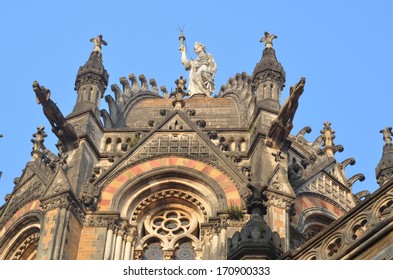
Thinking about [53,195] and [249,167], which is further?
[249,167]

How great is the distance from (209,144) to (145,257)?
3.29 m

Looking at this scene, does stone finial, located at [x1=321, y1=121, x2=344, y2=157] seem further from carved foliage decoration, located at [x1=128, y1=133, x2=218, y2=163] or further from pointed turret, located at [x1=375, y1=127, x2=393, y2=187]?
carved foliage decoration, located at [x1=128, y1=133, x2=218, y2=163]

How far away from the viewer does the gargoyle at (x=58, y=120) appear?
23.1 metres

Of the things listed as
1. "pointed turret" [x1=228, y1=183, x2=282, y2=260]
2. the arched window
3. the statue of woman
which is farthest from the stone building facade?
"pointed turret" [x1=228, y1=183, x2=282, y2=260]

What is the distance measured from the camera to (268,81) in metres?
24.6

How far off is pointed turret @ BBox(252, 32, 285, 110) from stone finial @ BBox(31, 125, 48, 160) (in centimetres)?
577

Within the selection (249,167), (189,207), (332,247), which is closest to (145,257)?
(189,207)

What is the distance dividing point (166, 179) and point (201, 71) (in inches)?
345

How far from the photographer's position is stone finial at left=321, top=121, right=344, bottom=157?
87.0 ft

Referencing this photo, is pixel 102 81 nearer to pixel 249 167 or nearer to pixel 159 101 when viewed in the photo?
pixel 159 101

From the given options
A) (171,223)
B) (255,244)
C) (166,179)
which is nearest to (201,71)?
(166,179)
